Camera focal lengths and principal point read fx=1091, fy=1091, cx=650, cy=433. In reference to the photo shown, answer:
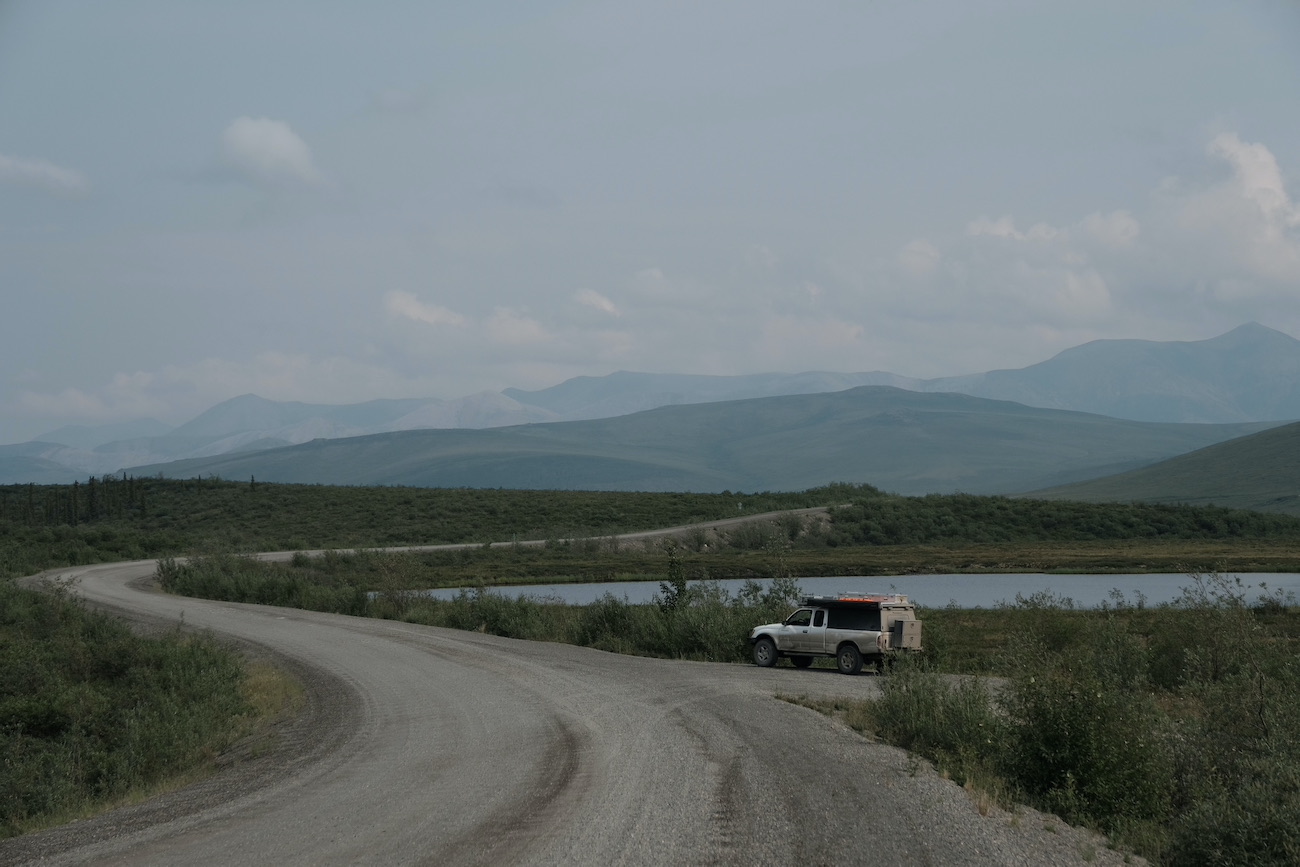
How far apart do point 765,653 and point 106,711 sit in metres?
13.4

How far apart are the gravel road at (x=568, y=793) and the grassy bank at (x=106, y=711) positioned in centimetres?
125

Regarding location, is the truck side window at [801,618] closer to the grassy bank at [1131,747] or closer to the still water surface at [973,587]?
the grassy bank at [1131,747]

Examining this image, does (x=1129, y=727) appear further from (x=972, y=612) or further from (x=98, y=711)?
(x=972, y=612)

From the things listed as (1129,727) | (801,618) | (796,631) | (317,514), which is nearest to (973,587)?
(801,618)

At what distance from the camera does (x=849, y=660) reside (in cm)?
2308

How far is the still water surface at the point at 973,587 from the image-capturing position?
46906 mm

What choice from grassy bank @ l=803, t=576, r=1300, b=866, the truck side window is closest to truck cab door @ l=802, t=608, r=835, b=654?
the truck side window

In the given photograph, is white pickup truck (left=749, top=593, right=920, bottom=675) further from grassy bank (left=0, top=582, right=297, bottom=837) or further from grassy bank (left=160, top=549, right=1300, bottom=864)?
grassy bank (left=0, top=582, right=297, bottom=837)

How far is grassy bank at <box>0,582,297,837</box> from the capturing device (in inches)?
624

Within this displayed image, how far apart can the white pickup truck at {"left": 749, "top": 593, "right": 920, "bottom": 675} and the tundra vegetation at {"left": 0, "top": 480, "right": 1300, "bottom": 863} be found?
0.88 m

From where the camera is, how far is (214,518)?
93688mm

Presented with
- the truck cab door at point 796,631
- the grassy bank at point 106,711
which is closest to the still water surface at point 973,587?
the grassy bank at point 106,711

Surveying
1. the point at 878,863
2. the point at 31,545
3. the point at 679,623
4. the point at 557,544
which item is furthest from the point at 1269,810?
the point at 31,545

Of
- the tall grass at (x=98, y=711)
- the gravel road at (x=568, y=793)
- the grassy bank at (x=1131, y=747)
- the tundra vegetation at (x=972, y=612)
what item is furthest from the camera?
the tall grass at (x=98, y=711)
